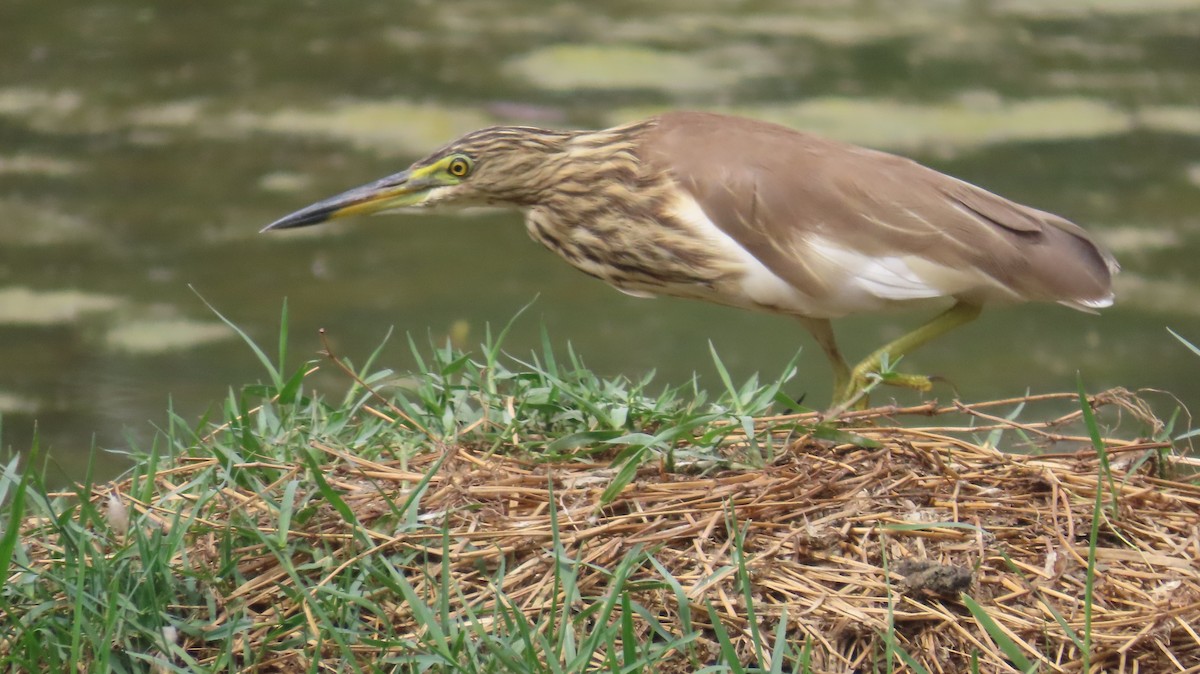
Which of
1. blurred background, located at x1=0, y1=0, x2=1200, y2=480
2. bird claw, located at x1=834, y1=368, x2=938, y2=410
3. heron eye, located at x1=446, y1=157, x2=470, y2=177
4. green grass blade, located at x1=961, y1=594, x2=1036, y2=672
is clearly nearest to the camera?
green grass blade, located at x1=961, y1=594, x2=1036, y2=672

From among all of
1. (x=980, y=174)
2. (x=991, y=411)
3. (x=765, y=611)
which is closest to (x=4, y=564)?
(x=765, y=611)

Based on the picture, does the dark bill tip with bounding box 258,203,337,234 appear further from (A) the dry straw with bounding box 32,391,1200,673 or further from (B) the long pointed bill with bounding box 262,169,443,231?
(A) the dry straw with bounding box 32,391,1200,673

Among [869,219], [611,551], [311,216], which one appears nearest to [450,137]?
[311,216]

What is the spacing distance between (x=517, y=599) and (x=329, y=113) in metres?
4.82

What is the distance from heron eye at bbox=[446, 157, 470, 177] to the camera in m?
3.03

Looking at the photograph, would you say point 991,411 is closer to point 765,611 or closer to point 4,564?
point 765,611

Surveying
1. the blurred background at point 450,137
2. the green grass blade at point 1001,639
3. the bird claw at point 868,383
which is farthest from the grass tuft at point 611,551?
the blurred background at point 450,137

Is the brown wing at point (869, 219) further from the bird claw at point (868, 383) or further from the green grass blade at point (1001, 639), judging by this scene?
the green grass blade at point (1001, 639)

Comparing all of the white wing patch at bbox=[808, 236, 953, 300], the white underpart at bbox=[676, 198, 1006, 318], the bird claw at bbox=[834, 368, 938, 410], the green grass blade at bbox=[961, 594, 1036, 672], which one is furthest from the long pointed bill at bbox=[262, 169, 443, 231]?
the green grass blade at bbox=[961, 594, 1036, 672]

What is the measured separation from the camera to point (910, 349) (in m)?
2.85

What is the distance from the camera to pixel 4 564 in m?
2.04

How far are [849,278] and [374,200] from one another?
1.00 m

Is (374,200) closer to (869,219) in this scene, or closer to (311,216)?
(311,216)

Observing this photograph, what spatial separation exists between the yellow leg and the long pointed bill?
0.95m
